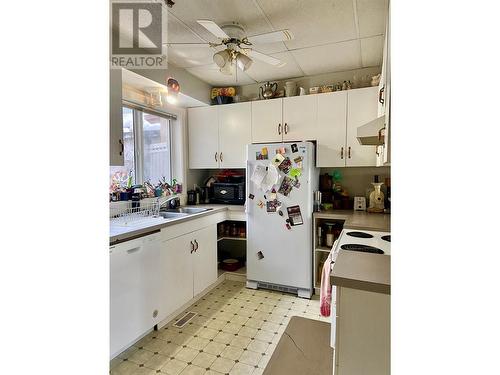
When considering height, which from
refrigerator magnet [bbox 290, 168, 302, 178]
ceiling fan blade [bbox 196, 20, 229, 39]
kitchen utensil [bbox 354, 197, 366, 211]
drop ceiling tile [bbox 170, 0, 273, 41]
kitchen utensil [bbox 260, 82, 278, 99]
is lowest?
kitchen utensil [bbox 354, 197, 366, 211]

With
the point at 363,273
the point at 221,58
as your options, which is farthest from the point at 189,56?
the point at 363,273

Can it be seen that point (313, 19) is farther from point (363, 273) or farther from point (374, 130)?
point (363, 273)

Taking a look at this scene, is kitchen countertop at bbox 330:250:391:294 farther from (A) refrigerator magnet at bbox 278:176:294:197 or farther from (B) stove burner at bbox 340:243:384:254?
(A) refrigerator magnet at bbox 278:176:294:197

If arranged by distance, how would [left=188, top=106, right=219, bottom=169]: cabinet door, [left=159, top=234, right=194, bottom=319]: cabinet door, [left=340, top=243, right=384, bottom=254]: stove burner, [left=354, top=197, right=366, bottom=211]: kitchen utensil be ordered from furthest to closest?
[left=188, top=106, right=219, bottom=169]: cabinet door → [left=354, top=197, right=366, bottom=211]: kitchen utensil → [left=159, top=234, right=194, bottom=319]: cabinet door → [left=340, top=243, right=384, bottom=254]: stove burner

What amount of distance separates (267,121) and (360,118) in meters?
1.00

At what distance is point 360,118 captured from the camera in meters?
2.71

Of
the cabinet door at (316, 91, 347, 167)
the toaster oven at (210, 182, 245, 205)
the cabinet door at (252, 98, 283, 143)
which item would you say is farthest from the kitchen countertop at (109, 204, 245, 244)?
the cabinet door at (316, 91, 347, 167)

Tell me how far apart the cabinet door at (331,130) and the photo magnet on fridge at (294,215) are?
0.57 meters

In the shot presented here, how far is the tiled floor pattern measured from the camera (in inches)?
69.1

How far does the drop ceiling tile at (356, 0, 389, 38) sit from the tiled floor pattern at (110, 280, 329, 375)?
2459mm

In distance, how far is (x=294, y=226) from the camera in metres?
2.75
